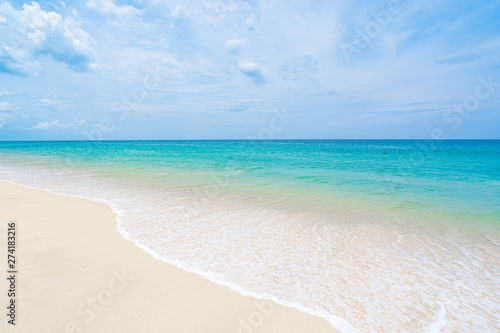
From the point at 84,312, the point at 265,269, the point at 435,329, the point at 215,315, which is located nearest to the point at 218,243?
the point at 265,269

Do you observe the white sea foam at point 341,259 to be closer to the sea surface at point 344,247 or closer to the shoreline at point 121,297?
Answer: the sea surface at point 344,247

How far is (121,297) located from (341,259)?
465cm

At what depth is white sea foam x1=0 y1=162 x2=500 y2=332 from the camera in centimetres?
411

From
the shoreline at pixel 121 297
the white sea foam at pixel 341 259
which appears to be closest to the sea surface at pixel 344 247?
the white sea foam at pixel 341 259

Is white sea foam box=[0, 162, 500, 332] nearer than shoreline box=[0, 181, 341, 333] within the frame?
No

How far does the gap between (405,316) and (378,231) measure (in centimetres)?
415

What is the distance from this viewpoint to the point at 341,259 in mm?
5809

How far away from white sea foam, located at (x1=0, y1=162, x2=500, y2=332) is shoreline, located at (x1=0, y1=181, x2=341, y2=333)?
29cm

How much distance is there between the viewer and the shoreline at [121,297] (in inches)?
142

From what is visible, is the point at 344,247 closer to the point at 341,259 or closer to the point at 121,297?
the point at 341,259

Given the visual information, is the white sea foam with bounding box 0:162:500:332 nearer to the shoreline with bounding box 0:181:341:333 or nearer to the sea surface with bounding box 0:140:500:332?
the sea surface with bounding box 0:140:500:332

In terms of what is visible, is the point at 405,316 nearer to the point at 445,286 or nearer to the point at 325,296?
the point at 325,296

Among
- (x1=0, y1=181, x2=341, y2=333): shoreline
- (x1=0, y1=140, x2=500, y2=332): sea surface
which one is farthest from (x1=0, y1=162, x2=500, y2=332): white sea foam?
(x1=0, y1=181, x2=341, y2=333): shoreline

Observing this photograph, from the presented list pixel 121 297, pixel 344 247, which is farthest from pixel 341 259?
pixel 121 297
